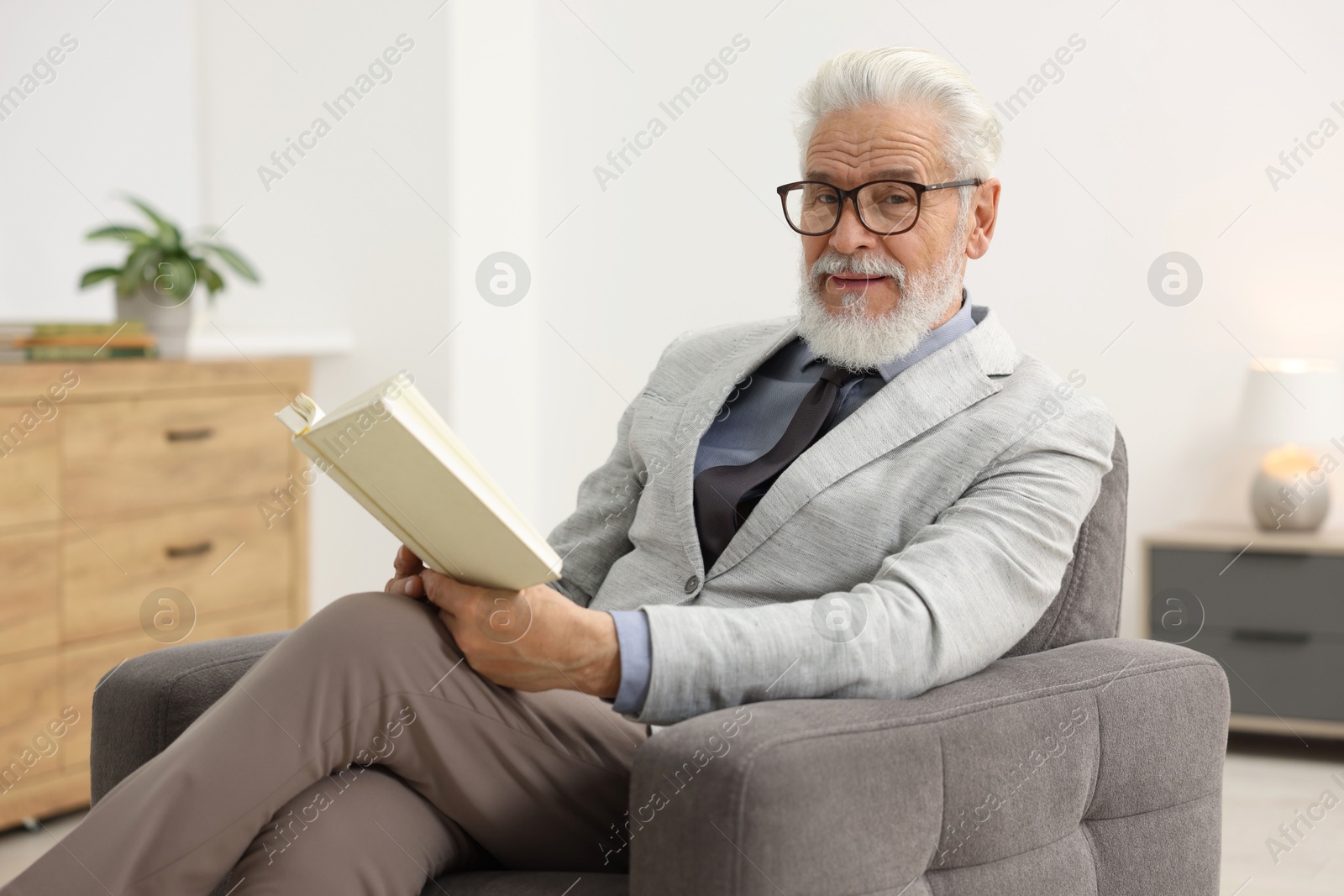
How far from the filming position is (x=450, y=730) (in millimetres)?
1203

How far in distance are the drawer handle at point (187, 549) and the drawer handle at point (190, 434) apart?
0.80ft

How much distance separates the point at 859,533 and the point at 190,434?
6.49 feet

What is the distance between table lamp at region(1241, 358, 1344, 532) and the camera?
3.04 meters

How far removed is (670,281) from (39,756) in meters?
1.98

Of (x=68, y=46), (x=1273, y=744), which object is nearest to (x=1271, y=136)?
(x=1273, y=744)

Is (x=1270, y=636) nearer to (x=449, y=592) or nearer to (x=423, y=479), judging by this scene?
(x=449, y=592)

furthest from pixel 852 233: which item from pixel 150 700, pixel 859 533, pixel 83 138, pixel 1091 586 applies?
pixel 83 138

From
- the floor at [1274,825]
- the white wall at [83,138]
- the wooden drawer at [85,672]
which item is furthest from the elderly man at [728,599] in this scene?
the white wall at [83,138]

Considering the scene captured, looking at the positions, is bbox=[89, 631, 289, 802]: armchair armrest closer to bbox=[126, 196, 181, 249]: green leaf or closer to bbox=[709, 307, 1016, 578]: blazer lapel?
bbox=[709, 307, 1016, 578]: blazer lapel

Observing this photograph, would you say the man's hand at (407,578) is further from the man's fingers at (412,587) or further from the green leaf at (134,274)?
the green leaf at (134,274)

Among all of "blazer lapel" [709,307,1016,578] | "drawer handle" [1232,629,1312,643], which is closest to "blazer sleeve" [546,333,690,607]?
"blazer lapel" [709,307,1016,578]

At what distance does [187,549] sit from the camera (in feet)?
9.52

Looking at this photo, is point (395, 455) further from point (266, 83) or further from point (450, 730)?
point (266, 83)

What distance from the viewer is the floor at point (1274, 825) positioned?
2.32 m
